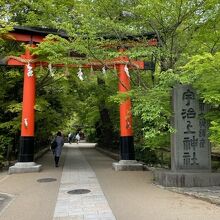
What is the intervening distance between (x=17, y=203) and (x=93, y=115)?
19.1m

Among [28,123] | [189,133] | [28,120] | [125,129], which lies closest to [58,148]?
[28,123]

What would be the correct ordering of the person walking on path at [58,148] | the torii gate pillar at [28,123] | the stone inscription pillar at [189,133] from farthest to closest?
the person walking on path at [58,148]
the torii gate pillar at [28,123]
the stone inscription pillar at [189,133]

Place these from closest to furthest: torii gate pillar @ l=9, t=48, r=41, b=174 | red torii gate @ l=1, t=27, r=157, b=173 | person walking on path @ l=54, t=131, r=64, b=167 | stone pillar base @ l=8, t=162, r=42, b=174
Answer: stone pillar base @ l=8, t=162, r=42, b=174, torii gate pillar @ l=9, t=48, r=41, b=174, red torii gate @ l=1, t=27, r=157, b=173, person walking on path @ l=54, t=131, r=64, b=167

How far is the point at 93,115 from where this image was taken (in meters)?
28.3

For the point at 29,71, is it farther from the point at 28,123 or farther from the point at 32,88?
the point at 28,123

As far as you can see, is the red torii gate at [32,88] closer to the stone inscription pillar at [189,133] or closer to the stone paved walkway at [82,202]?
the stone paved walkway at [82,202]

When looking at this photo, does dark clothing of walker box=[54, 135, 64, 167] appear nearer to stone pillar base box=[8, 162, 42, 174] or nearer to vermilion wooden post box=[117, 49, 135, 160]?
stone pillar base box=[8, 162, 42, 174]

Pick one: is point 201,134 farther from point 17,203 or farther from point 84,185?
point 17,203

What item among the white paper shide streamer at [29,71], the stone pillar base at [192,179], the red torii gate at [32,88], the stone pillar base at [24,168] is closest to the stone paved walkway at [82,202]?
the stone pillar base at [192,179]

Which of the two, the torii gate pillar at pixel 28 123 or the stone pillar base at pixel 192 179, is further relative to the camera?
the torii gate pillar at pixel 28 123

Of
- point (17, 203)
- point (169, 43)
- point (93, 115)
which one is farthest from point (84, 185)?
point (93, 115)

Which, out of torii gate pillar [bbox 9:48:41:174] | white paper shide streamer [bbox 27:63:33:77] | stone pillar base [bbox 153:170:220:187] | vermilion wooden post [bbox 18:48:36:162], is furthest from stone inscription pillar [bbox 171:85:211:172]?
white paper shide streamer [bbox 27:63:33:77]

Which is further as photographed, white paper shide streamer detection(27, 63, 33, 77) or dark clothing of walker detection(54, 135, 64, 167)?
dark clothing of walker detection(54, 135, 64, 167)

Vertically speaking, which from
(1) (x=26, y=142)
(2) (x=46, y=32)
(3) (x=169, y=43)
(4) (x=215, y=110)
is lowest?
(1) (x=26, y=142)
